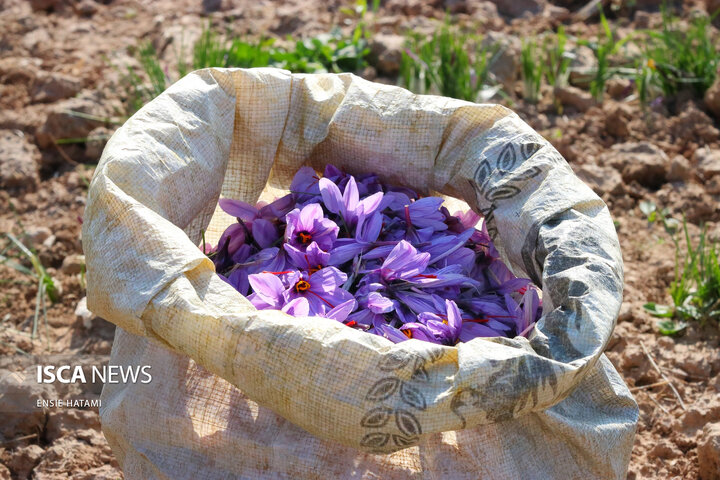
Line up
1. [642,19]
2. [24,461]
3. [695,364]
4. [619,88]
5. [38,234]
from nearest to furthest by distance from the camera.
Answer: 1. [24,461]
2. [695,364]
3. [38,234]
4. [619,88]
5. [642,19]

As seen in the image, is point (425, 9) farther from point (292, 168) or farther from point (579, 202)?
point (579, 202)

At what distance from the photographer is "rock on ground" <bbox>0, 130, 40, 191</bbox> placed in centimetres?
248

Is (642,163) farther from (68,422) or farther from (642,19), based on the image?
(68,422)

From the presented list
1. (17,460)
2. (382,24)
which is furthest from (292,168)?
(382,24)

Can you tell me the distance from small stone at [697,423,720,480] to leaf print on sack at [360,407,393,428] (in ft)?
2.83

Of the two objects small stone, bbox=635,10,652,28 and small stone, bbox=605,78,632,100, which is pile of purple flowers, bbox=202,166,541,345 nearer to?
small stone, bbox=605,78,632,100

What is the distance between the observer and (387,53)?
287cm

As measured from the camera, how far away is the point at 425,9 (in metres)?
3.35

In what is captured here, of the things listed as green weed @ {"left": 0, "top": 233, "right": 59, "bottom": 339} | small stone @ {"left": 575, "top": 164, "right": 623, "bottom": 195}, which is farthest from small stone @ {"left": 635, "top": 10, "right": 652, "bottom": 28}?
green weed @ {"left": 0, "top": 233, "right": 59, "bottom": 339}

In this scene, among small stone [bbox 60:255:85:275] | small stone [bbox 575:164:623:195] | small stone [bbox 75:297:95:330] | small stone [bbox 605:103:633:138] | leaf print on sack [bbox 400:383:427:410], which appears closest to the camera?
leaf print on sack [bbox 400:383:427:410]

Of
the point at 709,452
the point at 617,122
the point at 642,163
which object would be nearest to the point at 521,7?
the point at 617,122

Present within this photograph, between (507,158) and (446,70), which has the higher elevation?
(507,158)

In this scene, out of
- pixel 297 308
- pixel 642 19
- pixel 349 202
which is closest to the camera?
pixel 297 308

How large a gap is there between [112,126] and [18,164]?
0.33m
